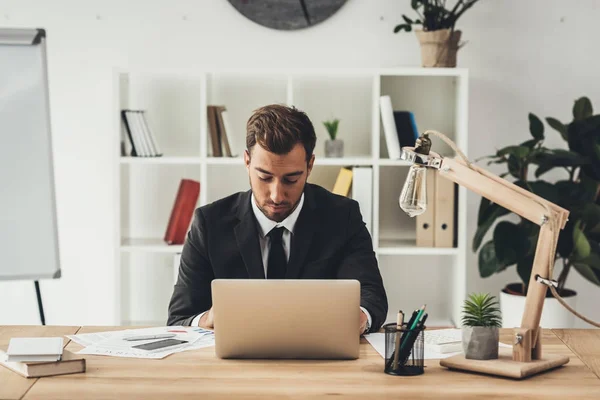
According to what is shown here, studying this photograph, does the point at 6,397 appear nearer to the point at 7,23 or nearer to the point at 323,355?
the point at 323,355

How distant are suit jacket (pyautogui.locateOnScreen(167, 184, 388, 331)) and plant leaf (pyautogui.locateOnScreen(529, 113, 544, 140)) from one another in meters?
1.38

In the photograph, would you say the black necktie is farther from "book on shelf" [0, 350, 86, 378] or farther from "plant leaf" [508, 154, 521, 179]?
"plant leaf" [508, 154, 521, 179]

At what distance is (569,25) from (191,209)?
1962mm

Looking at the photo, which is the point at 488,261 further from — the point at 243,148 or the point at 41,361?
the point at 41,361

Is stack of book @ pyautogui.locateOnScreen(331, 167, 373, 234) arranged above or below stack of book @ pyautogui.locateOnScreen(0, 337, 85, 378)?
above

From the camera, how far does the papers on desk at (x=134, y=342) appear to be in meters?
1.92

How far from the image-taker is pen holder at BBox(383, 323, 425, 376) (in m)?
1.76

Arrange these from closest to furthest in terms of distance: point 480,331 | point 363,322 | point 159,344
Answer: point 480,331 < point 159,344 < point 363,322

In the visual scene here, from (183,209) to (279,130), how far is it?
140cm

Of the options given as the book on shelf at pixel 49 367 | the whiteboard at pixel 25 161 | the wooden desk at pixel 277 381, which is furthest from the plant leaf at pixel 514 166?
the book on shelf at pixel 49 367

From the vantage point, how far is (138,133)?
3.65 metres

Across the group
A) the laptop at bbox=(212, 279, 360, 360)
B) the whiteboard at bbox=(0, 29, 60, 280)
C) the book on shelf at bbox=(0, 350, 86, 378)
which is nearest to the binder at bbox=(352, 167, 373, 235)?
the whiteboard at bbox=(0, 29, 60, 280)

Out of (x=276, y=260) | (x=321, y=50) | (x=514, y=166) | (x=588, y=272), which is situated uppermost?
(x=321, y=50)

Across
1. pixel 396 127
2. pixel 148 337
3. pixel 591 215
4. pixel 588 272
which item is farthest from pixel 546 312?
pixel 148 337
